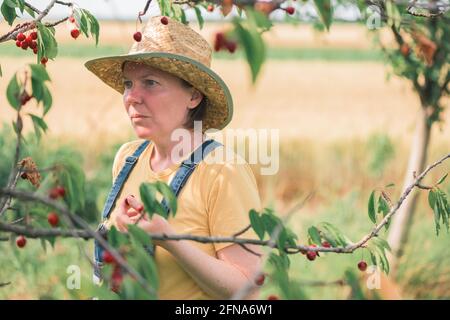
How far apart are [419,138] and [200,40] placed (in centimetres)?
329

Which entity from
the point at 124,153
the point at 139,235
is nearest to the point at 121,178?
the point at 124,153

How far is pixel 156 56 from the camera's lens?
2.29 metres

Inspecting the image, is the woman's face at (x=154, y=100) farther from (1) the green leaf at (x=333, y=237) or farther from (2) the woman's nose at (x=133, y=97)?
(1) the green leaf at (x=333, y=237)

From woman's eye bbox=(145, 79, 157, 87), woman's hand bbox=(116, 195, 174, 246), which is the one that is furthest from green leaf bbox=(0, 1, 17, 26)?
woman's hand bbox=(116, 195, 174, 246)

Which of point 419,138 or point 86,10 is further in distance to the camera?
point 419,138

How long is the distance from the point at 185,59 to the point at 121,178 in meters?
0.37

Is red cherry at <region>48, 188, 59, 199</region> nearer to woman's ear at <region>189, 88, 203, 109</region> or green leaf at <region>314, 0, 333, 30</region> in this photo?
green leaf at <region>314, 0, 333, 30</region>

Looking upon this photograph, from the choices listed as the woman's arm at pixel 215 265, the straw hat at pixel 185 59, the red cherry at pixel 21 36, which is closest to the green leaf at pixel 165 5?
the straw hat at pixel 185 59

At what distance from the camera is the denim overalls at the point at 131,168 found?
2184mm

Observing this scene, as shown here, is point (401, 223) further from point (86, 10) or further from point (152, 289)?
point (152, 289)

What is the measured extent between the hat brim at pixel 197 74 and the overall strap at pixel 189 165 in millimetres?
185

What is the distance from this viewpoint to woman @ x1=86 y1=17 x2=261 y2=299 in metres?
2.12

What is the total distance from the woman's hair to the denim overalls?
0.12 metres

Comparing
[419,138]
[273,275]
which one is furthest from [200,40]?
[419,138]
